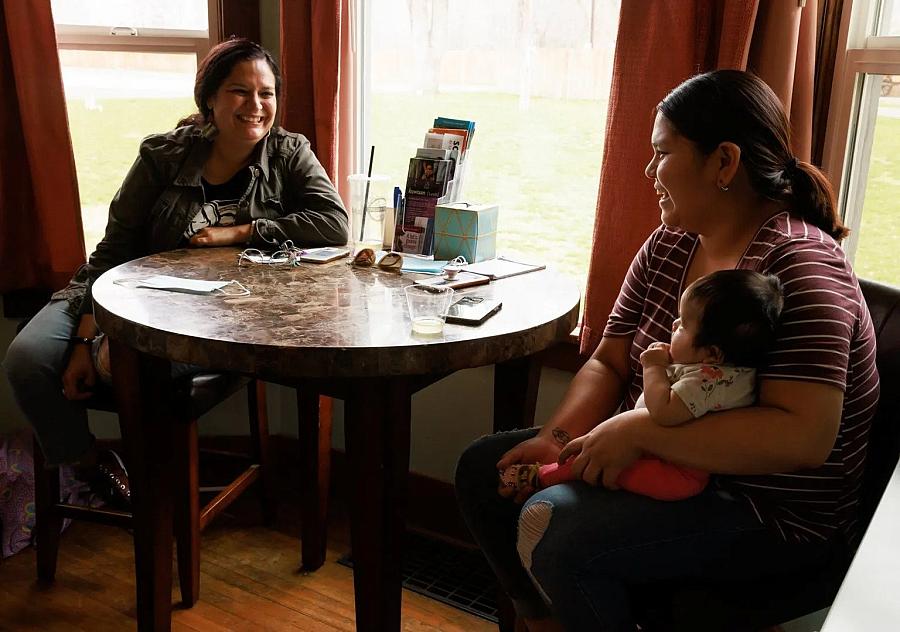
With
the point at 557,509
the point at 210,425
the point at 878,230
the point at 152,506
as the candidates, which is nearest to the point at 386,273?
the point at 152,506

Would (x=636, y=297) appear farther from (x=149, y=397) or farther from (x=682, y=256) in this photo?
(x=149, y=397)

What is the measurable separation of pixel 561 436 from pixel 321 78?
4.59 ft

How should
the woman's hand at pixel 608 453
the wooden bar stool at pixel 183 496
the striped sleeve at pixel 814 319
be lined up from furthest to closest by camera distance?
the wooden bar stool at pixel 183 496
the woman's hand at pixel 608 453
the striped sleeve at pixel 814 319

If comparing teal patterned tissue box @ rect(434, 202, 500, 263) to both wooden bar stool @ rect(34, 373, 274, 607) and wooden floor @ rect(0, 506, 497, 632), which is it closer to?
wooden bar stool @ rect(34, 373, 274, 607)

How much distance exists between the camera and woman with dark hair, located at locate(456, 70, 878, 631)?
1.24 meters

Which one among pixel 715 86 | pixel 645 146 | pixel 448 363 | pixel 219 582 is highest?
pixel 715 86

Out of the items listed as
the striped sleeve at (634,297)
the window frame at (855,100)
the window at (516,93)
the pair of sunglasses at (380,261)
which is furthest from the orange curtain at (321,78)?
the window frame at (855,100)

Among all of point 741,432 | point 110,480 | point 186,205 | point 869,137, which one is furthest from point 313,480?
point 869,137

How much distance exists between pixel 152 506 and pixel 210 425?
119 centimetres

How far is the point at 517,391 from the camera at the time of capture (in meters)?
1.95

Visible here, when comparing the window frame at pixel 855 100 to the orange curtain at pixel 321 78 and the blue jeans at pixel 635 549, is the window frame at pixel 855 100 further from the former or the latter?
the orange curtain at pixel 321 78

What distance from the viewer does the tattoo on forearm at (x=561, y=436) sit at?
162 centimetres

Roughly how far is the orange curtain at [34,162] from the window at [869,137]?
2.21 metres

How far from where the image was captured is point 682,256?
5.22 feet
